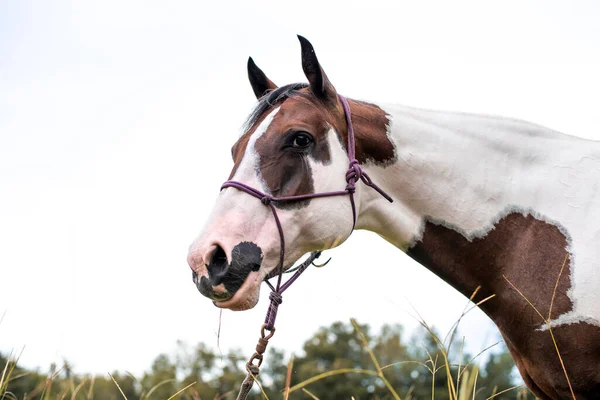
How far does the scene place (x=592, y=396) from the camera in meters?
3.07

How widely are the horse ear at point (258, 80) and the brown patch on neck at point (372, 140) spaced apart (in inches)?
33.8

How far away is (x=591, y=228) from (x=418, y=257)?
1.04 metres

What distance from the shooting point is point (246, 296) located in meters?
3.18

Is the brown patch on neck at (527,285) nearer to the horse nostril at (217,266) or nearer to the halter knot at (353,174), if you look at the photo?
the halter knot at (353,174)

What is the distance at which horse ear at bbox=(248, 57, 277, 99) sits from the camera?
4.31 meters

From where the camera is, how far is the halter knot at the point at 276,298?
11.0ft

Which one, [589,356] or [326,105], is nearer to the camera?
[589,356]

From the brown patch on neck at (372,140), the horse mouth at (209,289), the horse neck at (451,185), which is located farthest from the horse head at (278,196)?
the horse neck at (451,185)

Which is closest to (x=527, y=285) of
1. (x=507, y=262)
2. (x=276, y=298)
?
(x=507, y=262)

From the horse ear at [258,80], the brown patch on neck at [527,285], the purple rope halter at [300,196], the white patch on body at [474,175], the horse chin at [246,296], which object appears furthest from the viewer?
the horse ear at [258,80]

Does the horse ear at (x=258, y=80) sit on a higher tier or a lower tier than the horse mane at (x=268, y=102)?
higher

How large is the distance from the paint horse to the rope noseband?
4 cm

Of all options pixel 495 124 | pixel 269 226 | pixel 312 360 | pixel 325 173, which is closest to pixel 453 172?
pixel 495 124

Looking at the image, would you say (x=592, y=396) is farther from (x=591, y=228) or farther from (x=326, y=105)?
(x=326, y=105)
